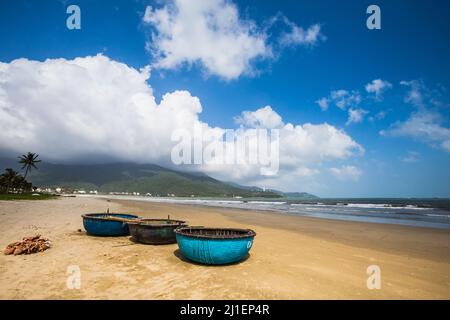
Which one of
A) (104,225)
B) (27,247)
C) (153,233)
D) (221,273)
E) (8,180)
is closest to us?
(221,273)

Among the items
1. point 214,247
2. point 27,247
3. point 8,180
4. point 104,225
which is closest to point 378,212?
point 104,225

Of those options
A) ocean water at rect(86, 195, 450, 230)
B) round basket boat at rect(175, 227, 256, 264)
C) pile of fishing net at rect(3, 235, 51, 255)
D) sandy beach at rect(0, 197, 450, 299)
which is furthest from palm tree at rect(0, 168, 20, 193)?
round basket boat at rect(175, 227, 256, 264)

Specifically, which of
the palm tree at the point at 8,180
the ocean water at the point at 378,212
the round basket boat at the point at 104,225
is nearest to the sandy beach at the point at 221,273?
the round basket boat at the point at 104,225

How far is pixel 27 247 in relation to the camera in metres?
9.36

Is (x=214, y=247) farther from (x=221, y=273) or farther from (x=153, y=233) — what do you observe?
(x=153, y=233)

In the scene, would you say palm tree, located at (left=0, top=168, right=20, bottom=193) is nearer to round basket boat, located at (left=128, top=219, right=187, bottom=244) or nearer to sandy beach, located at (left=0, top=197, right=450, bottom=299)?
sandy beach, located at (left=0, top=197, right=450, bottom=299)

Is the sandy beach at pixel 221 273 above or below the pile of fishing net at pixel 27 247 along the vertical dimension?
below

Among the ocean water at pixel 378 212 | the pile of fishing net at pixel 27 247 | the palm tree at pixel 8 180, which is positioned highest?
the palm tree at pixel 8 180

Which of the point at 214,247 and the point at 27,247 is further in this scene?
the point at 27,247

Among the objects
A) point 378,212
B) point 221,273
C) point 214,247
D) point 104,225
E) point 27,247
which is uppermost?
point 214,247

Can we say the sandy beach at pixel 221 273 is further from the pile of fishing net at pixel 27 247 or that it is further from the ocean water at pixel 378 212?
the ocean water at pixel 378 212

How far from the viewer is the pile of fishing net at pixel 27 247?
9.18 m
